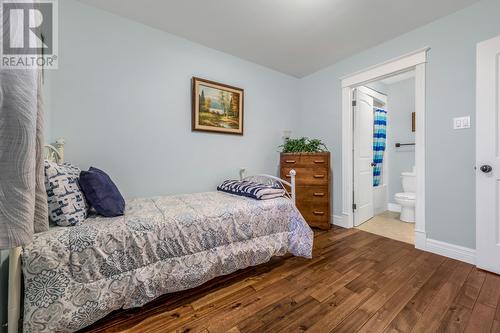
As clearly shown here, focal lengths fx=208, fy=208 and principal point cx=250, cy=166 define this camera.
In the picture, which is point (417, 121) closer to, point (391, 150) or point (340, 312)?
point (391, 150)

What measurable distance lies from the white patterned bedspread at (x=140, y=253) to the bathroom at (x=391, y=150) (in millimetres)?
2235

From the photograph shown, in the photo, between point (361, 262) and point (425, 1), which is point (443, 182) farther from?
point (425, 1)

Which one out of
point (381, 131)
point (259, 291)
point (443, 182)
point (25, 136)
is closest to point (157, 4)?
point (25, 136)

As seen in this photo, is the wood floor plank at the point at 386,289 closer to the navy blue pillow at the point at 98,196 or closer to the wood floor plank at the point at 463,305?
the wood floor plank at the point at 463,305

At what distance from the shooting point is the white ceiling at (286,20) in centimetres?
191

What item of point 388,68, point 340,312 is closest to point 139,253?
point 340,312

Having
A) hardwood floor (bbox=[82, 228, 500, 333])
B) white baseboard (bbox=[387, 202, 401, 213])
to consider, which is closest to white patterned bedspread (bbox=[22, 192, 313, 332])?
hardwood floor (bbox=[82, 228, 500, 333])

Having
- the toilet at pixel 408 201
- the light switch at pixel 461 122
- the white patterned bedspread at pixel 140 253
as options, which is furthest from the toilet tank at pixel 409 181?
the white patterned bedspread at pixel 140 253

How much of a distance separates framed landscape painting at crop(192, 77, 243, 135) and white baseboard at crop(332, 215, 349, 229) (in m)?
1.92

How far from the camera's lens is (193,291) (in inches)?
62.9

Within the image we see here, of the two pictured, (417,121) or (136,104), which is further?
(417,121)

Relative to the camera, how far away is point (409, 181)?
3598mm

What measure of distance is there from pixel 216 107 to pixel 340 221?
2.41m

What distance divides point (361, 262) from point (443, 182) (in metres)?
1.18
